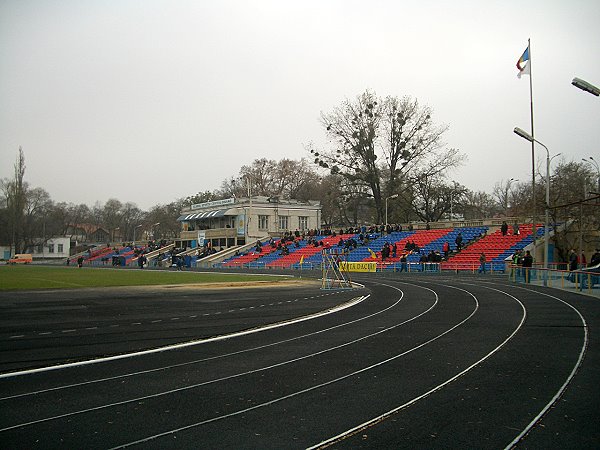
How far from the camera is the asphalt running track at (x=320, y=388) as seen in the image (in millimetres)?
5719

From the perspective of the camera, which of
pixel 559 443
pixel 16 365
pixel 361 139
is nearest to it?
pixel 559 443

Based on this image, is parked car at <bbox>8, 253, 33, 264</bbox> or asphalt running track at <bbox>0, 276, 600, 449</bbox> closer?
asphalt running track at <bbox>0, 276, 600, 449</bbox>

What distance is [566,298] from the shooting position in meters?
21.1

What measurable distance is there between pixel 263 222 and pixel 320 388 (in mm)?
71677

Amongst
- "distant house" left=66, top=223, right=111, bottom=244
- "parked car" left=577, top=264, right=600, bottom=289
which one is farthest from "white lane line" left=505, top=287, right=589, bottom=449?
"distant house" left=66, top=223, right=111, bottom=244

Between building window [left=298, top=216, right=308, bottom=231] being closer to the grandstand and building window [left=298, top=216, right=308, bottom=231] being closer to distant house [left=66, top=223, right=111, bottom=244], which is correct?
the grandstand

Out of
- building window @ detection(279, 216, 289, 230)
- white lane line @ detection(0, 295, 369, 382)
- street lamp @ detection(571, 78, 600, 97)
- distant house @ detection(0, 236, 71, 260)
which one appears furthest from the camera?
distant house @ detection(0, 236, 71, 260)

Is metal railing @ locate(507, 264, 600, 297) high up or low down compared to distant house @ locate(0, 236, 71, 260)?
down

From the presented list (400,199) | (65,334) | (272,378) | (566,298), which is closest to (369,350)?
(272,378)

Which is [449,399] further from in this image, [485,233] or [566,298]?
Answer: [485,233]

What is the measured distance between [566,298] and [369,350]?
14.1 metres

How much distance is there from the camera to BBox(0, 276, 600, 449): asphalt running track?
572 centimetres

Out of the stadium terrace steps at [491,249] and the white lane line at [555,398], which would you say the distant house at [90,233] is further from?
the white lane line at [555,398]

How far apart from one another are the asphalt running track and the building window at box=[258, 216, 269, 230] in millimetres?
63646
